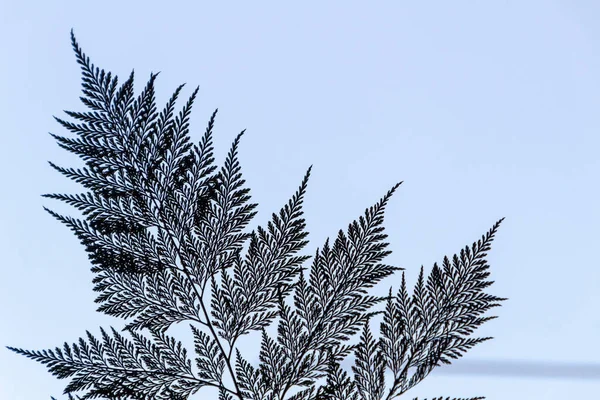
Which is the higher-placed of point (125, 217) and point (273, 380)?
point (125, 217)

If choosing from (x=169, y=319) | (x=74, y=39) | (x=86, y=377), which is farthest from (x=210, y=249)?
(x=74, y=39)

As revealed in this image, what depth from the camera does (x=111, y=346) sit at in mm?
2566

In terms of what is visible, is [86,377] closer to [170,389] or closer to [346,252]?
[170,389]

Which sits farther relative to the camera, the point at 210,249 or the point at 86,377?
the point at 210,249

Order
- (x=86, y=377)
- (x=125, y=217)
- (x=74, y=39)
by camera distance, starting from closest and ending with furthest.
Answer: (x=74, y=39), (x=86, y=377), (x=125, y=217)

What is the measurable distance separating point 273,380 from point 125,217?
1071mm

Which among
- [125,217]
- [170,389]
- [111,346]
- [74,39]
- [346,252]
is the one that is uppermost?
[74,39]

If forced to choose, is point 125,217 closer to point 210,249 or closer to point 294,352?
point 210,249

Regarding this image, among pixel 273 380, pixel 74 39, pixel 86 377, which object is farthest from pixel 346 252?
pixel 74 39

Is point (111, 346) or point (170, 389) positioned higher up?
point (111, 346)

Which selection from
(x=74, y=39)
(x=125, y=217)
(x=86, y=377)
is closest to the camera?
(x=74, y=39)

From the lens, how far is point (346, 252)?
2541 millimetres

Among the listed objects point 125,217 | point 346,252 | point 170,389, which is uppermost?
point 125,217

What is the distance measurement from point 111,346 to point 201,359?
43 cm
